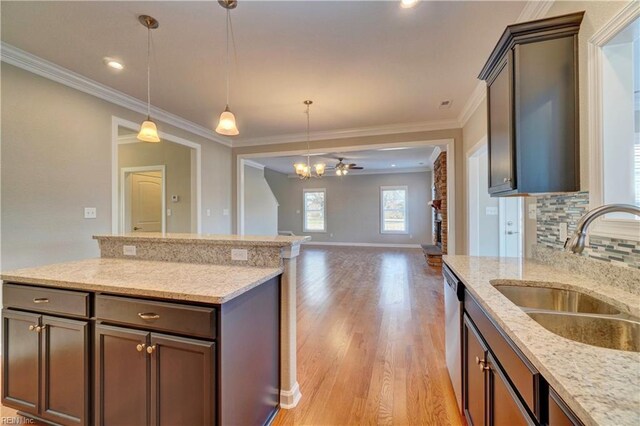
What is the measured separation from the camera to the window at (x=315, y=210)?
33.3 ft

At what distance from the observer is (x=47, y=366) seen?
5.14 feet

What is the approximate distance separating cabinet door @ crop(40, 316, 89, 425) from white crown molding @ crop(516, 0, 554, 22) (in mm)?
3496

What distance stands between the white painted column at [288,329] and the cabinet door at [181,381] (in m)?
0.59

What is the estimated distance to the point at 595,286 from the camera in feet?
4.21

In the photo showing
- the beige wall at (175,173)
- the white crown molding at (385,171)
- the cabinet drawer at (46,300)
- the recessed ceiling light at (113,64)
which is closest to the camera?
the cabinet drawer at (46,300)

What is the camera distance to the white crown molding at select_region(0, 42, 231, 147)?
8.41ft

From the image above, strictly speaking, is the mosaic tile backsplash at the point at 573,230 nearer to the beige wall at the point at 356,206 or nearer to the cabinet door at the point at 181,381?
the cabinet door at the point at 181,381

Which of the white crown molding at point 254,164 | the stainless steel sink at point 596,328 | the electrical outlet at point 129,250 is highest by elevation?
the white crown molding at point 254,164

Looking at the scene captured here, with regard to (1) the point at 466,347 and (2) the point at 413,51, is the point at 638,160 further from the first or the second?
(2) the point at 413,51

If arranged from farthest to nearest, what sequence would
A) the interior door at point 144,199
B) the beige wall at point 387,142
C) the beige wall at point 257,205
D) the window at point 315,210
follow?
the window at point 315,210 → the beige wall at point 257,205 → the interior door at point 144,199 → the beige wall at point 387,142

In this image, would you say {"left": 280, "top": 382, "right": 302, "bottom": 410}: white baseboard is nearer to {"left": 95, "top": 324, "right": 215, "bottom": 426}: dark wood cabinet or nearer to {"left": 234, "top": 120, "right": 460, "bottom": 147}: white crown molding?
{"left": 95, "top": 324, "right": 215, "bottom": 426}: dark wood cabinet

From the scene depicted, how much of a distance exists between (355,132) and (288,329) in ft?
13.2

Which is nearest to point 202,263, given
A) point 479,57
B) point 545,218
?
point 545,218

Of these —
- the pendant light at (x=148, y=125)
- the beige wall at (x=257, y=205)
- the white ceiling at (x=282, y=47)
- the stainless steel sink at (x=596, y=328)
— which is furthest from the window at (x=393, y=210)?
the stainless steel sink at (x=596, y=328)
